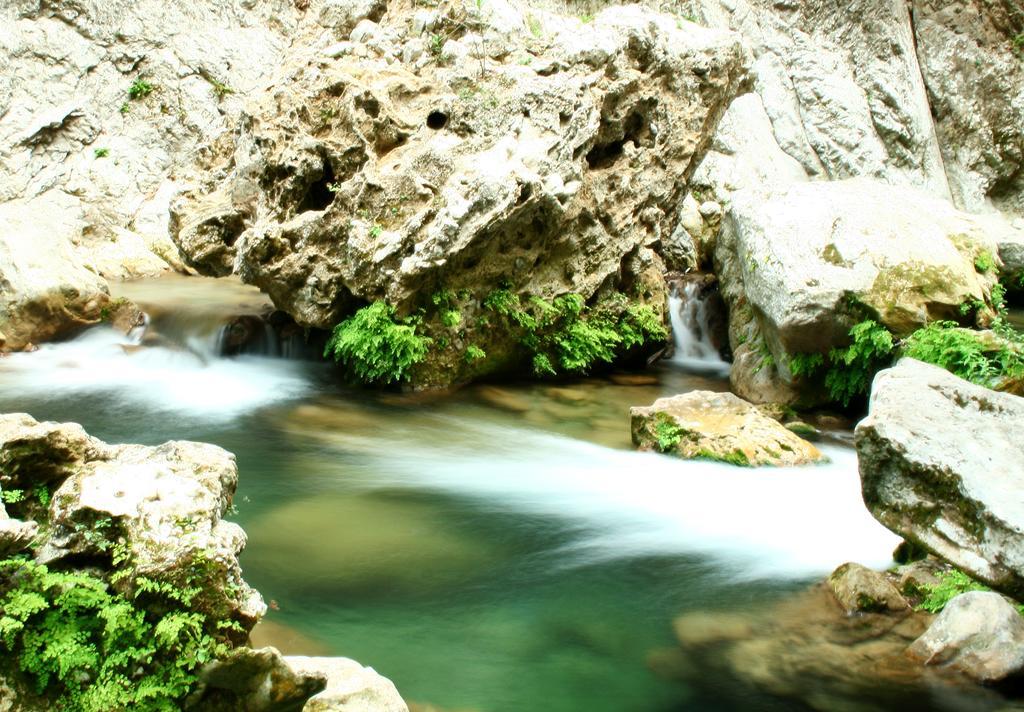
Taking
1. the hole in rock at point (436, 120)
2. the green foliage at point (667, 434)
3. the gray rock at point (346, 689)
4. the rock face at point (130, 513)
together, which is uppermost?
the hole in rock at point (436, 120)

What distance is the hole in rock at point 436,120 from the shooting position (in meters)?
9.33

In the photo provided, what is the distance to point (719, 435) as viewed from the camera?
7648mm

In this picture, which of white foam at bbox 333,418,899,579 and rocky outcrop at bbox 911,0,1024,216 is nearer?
white foam at bbox 333,418,899,579

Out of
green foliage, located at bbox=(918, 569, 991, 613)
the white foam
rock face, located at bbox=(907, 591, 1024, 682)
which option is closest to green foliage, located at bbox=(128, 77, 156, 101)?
the white foam

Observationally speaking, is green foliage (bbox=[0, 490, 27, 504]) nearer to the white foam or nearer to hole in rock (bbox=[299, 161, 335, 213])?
the white foam

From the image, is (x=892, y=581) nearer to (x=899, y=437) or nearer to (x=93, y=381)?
(x=899, y=437)

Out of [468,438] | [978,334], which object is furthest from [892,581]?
[468,438]

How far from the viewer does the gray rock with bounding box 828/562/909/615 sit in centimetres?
475

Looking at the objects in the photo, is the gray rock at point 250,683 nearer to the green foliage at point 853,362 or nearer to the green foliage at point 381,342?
the green foliage at point 381,342

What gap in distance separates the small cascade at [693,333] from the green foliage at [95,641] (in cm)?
940

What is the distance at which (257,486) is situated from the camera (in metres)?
6.57

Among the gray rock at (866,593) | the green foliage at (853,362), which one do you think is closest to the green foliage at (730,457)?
the green foliage at (853,362)

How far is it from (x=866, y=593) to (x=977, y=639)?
73 cm

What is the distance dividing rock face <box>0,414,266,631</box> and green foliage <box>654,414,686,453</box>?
5.01 m
